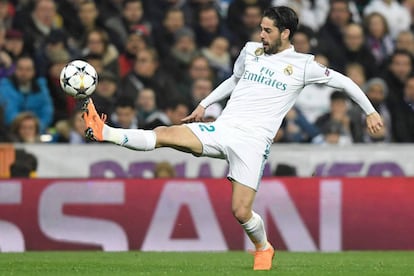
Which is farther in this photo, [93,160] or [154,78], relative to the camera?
[154,78]

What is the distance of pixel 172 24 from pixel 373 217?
5.76m

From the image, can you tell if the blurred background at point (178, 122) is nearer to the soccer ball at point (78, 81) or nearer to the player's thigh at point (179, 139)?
the soccer ball at point (78, 81)

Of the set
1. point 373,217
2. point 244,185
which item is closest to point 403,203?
point 373,217

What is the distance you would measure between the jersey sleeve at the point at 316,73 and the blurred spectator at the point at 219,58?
8.60 meters

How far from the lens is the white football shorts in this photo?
12516mm

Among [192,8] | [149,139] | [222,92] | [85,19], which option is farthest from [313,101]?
[149,139]

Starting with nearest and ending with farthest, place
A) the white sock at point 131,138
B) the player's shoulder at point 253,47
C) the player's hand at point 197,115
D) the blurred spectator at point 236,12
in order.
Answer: the white sock at point 131,138, the player's shoulder at point 253,47, the player's hand at point 197,115, the blurred spectator at point 236,12

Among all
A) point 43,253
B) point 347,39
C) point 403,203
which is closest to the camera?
point 43,253

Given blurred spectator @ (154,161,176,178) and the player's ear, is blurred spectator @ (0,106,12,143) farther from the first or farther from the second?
the player's ear

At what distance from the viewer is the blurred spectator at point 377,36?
2269 centimetres

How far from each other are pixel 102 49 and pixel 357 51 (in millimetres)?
4529

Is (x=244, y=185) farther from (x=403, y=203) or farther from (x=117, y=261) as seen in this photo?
(x=403, y=203)

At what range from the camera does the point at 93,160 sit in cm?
1789

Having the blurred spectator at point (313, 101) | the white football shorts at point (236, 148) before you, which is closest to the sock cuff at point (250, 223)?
the white football shorts at point (236, 148)
